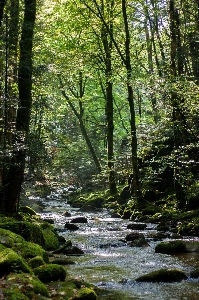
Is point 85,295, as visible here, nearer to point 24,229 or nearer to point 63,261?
point 63,261

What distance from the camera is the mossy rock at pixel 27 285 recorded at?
5250 mm

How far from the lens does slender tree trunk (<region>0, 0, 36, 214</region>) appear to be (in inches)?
504

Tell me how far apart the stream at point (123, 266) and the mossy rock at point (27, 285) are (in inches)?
54.8

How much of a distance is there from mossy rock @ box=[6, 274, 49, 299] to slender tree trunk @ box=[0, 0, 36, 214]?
268 inches

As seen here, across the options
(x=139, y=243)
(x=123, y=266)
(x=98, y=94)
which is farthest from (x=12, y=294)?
(x=98, y=94)

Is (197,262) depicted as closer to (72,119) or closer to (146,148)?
(146,148)

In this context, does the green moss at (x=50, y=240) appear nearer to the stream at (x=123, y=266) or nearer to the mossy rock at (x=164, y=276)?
the stream at (x=123, y=266)

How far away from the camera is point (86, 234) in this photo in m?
14.2

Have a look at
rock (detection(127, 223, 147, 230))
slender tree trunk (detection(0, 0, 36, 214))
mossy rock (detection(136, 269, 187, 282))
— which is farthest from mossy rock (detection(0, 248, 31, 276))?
rock (detection(127, 223, 147, 230))

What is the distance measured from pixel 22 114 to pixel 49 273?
304 inches

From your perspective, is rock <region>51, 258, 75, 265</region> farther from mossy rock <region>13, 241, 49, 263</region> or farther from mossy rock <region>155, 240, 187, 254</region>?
mossy rock <region>155, 240, 187, 254</region>

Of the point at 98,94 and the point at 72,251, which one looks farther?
the point at 98,94

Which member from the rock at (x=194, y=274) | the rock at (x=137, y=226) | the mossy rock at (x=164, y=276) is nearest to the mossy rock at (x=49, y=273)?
the mossy rock at (x=164, y=276)

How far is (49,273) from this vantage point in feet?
22.7
